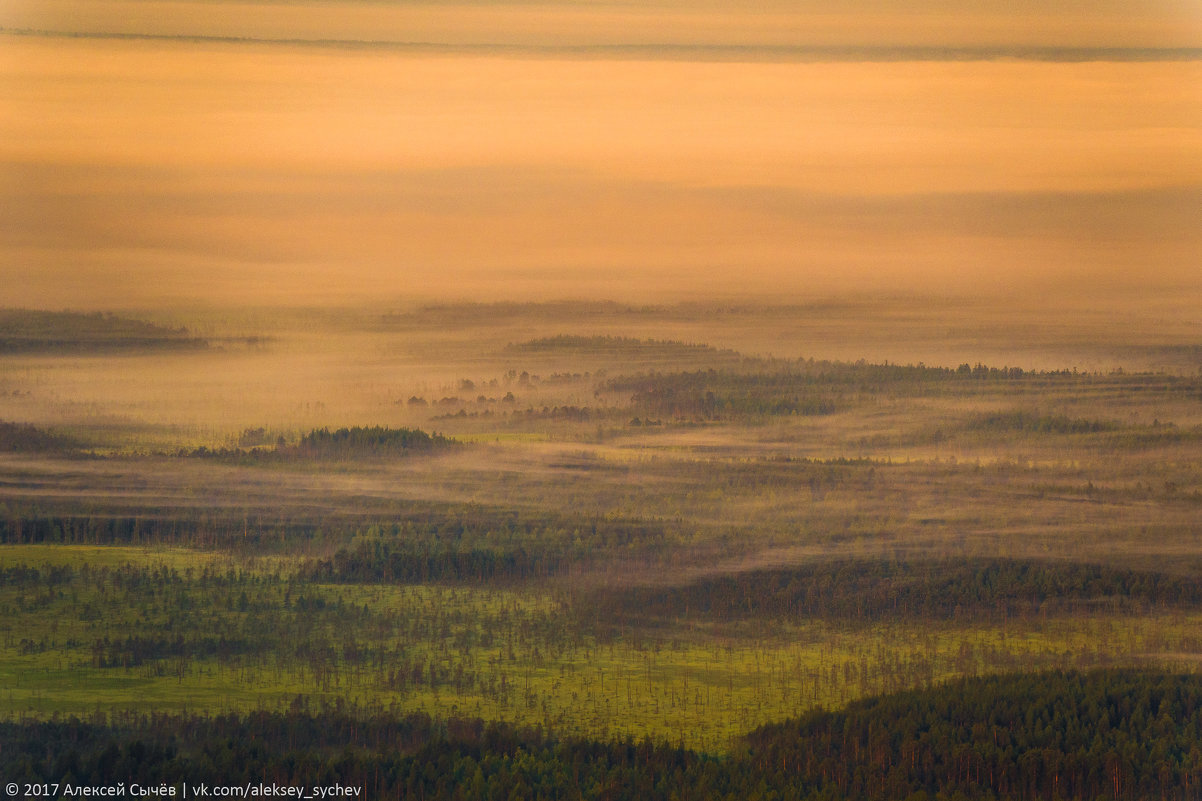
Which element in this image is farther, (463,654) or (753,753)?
(463,654)

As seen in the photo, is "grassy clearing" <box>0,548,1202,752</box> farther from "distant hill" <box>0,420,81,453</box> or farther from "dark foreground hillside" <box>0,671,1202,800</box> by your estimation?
"distant hill" <box>0,420,81,453</box>

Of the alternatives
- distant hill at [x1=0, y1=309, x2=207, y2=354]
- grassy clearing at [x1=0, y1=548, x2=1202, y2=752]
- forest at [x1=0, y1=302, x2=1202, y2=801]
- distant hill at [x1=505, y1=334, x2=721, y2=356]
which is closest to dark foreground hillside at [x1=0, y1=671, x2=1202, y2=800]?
forest at [x1=0, y1=302, x2=1202, y2=801]

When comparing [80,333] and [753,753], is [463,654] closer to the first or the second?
[753,753]

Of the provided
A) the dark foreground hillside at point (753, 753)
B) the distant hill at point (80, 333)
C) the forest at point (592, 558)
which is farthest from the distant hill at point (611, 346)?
the dark foreground hillside at point (753, 753)

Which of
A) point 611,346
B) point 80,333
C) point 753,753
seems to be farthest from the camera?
point 611,346

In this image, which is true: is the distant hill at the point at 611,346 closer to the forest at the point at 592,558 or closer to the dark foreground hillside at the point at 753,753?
the forest at the point at 592,558

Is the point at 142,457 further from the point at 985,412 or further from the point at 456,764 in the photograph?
the point at 985,412

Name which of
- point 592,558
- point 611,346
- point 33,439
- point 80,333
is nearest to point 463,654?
point 592,558
